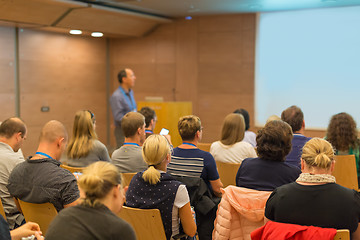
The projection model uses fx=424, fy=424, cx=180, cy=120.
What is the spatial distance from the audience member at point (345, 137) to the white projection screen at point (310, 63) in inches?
132

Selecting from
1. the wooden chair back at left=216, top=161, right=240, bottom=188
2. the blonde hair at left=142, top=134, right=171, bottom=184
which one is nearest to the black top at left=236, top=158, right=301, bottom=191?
the blonde hair at left=142, top=134, right=171, bottom=184

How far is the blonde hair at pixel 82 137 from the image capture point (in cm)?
418

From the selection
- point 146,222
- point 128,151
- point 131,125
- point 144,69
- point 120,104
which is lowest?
point 146,222

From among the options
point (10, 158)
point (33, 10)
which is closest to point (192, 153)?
point (10, 158)

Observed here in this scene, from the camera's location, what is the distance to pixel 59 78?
29.2 ft

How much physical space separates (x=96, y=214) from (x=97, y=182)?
0.13 m

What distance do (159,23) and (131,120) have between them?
18.7 feet

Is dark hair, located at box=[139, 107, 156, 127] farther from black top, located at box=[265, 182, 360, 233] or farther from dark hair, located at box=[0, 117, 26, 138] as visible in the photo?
black top, located at box=[265, 182, 360, 233]

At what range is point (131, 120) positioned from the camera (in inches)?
160

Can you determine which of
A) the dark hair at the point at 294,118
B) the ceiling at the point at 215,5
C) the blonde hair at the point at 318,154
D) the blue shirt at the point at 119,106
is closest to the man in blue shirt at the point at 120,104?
the blue shirt at the point at 119,106

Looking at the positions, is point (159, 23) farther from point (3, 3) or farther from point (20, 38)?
point (3, 3)

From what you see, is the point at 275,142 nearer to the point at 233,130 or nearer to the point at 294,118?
the point at 233,130

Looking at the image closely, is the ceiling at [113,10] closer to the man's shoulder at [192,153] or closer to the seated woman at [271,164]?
the man's shoulder at [192,153]

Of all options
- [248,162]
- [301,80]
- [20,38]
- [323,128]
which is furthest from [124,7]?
[248,162]
